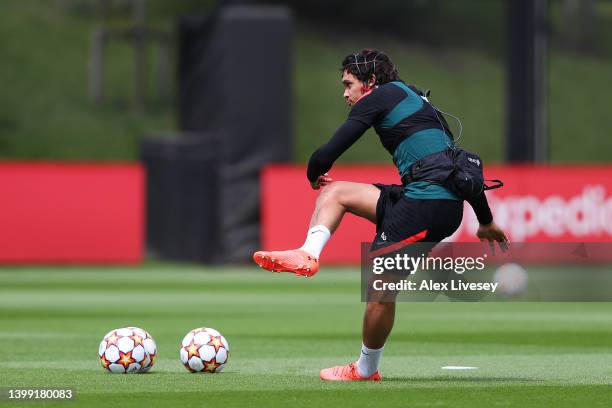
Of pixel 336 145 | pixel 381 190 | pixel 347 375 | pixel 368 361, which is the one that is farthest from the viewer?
pixel 347 375

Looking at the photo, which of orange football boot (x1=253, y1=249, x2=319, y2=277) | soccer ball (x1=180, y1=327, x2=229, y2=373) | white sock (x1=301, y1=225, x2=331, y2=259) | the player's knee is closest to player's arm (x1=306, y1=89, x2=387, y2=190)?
the player's knee

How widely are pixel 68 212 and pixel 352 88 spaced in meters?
17.2

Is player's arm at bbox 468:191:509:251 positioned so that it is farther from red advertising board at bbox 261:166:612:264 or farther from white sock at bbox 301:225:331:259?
red advertising board at bbox 261:166:612:264

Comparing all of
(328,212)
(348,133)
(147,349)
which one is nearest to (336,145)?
(348,133)

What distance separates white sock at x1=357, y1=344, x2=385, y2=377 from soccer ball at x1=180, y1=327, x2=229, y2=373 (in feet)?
3.46

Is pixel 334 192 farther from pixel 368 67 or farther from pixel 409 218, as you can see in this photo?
pixel 368 67

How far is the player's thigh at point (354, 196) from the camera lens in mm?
9547

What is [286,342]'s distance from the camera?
13805 mm

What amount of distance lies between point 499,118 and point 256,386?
131 feet

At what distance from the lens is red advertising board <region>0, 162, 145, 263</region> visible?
26.1 m

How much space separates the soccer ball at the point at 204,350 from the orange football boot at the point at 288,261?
121cm

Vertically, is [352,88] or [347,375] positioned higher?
[352,88]

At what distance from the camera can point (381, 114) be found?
961cm

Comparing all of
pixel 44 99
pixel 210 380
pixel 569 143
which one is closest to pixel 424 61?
pixel 569 143
